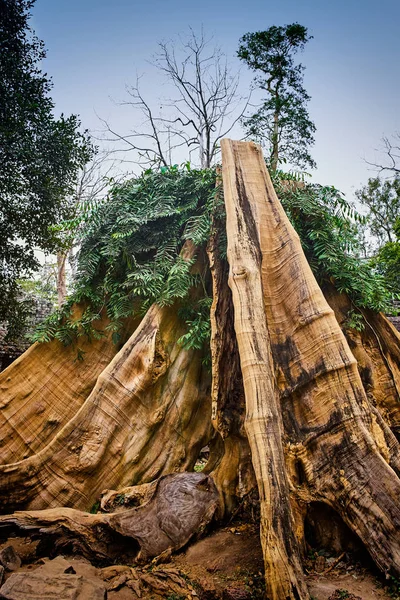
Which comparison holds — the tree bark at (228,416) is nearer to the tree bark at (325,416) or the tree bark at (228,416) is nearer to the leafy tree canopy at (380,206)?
the tree bark at (325,416)

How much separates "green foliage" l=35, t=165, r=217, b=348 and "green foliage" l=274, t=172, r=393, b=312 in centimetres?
102

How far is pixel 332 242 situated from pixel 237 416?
7.24ft

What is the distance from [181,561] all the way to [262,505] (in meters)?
0.83

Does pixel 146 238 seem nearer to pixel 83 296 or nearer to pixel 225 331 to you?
pixel 83 296

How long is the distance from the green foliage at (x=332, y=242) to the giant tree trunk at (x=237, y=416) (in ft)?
0.68

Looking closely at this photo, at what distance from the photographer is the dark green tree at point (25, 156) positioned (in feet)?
25.3

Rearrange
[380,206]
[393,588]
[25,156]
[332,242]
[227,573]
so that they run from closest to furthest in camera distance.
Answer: [393,588]
[227,573]
[332,242]
[25,156]
[380,206]

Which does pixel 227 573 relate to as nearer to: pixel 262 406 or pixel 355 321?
pixel 262 406

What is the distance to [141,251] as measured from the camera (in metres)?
4.58

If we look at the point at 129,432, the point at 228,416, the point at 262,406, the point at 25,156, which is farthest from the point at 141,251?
the point at 25,156

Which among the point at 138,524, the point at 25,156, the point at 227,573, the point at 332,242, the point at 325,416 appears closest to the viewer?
the point at 227,573

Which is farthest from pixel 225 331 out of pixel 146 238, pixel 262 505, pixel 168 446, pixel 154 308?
pixel 146 238

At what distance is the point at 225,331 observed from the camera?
3.41m

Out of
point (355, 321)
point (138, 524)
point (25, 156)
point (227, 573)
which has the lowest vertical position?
point (227, 573)
